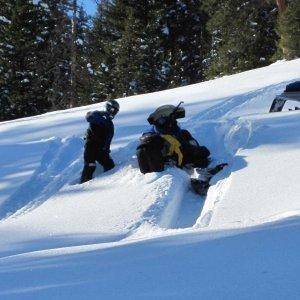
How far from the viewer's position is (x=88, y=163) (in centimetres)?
891

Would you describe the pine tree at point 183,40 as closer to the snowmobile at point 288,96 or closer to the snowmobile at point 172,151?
the snowmobile at point 288,96

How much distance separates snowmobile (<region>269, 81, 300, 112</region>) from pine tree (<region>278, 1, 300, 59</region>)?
1032cm

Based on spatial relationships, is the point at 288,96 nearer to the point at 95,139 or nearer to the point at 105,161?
the point at 105,161

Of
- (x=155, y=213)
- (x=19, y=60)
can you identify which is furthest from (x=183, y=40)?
(x=155, y=213)

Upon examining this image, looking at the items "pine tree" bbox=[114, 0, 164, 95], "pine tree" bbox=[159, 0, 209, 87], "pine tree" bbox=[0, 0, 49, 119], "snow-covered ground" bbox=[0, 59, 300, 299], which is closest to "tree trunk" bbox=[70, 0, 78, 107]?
"pine tree" bbox=[0, 0, 49, 119]

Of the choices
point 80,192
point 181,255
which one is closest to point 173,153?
point 80,192

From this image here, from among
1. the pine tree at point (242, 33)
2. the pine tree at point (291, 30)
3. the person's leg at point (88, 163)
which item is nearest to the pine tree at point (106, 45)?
the pine tree at point (242, 33)

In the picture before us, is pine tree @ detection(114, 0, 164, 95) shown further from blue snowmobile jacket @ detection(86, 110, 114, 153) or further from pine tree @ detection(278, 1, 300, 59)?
blue snowmobile jacket @ detection(86, 110, 114, 153)

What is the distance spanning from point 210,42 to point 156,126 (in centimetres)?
2192

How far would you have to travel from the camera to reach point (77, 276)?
12.3 ft

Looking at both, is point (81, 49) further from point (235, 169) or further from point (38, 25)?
point (235, 169)

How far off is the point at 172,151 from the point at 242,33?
1775 cm

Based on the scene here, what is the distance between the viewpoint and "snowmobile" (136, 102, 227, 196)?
816 centimetres

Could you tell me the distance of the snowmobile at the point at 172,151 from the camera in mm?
8164
